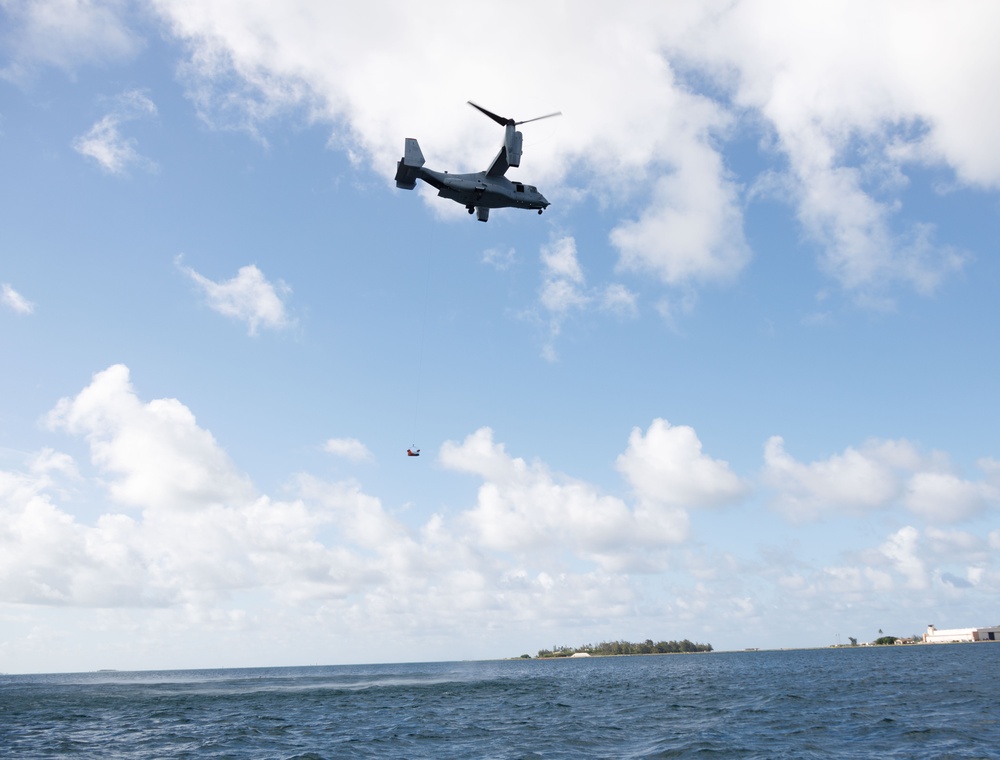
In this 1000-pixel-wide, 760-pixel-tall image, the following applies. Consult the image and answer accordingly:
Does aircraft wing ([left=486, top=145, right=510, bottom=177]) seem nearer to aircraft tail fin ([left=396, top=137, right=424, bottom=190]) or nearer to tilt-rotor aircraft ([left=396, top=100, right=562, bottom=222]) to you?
tilt-rotor aircraft ([left=396, top=100, right=562, bottom=222])

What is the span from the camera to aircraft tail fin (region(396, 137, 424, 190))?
54562mm

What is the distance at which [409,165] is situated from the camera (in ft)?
179

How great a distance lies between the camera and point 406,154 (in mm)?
54688

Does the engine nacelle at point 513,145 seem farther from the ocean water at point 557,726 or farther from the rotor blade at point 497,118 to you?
the ocean water at point 557,726

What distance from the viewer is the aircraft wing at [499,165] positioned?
Answer: 177 ft

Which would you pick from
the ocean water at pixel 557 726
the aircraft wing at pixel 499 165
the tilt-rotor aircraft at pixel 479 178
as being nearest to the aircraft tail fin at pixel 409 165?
the tilt-rotor aircraft at pixel 479 178

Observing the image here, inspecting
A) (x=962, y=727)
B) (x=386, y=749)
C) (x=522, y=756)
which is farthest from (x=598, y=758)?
(x=962, y=727)

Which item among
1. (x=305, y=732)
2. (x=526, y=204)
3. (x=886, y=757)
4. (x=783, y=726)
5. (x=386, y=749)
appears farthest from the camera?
(x=526, y=204)

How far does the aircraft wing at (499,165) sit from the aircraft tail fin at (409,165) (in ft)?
17.9

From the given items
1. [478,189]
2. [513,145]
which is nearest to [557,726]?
[478,189]

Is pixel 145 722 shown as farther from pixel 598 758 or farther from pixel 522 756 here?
pixel 598 758

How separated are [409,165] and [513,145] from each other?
8.17 meters

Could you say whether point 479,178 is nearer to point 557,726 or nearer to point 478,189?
point 478,189

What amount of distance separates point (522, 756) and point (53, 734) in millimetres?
39839
